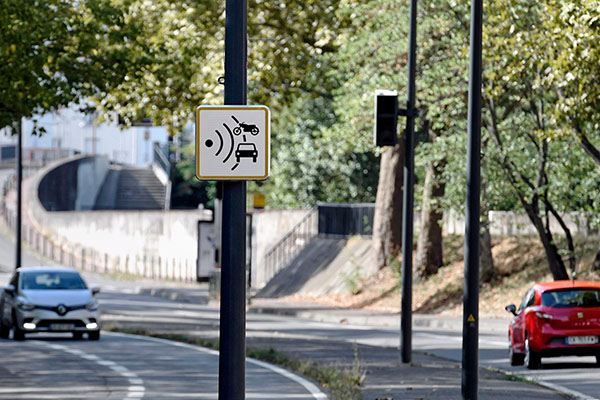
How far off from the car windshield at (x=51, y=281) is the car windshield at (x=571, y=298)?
11147 millimetres

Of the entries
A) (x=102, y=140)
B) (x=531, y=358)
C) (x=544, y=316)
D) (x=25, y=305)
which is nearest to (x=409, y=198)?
(x=544, y=316)

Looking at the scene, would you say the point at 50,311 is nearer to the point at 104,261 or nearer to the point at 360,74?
the point at 360,74

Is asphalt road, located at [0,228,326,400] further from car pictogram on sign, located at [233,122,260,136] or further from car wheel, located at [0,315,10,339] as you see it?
car pictogram on sign, located at [233,122,260,136]

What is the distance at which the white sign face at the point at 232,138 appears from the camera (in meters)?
10.2

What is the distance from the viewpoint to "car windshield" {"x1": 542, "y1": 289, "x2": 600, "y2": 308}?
2130 cm

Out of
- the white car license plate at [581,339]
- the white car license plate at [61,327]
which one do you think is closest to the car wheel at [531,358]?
the white car license plate at [581,339]

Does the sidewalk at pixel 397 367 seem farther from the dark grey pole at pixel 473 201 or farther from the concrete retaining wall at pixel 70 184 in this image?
the concrete retaining wall at pixel 70 184

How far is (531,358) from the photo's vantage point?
2127 cm


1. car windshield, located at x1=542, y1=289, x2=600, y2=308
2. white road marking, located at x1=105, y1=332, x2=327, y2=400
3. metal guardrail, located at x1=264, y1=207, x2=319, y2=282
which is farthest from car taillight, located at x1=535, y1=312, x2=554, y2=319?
metal guardrail, located at x1=264, y1=207, x2=319, y2=282

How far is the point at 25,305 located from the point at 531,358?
10841 millimetres

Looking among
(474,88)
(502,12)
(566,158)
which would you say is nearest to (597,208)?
(566,158)

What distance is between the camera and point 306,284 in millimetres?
45406

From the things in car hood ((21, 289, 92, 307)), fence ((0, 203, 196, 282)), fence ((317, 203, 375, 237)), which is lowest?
fence ((0, 203, 196, 282))

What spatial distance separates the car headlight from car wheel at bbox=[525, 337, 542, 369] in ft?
34.6
